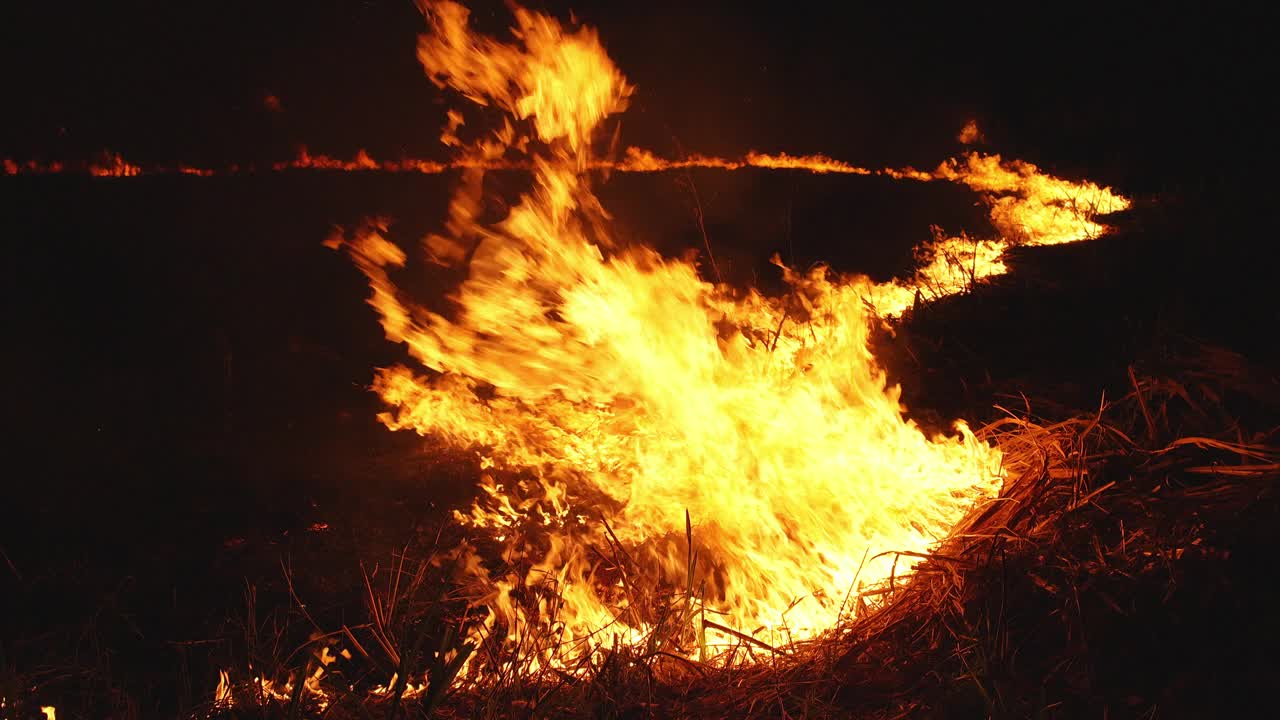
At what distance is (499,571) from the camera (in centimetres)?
312

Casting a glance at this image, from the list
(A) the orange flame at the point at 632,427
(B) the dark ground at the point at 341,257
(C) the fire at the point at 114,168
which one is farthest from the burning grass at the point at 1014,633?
(C) the fire at the point at 114,168

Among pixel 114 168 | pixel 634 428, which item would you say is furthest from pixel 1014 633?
pixel 114 168

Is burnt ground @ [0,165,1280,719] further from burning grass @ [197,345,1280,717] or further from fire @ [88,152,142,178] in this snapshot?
fire @ [88,152,142,178]

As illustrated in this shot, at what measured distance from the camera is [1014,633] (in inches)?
A: 83.8

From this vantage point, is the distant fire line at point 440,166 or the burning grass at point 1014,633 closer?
the burning grass at point 1014,633

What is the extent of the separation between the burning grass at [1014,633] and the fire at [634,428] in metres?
0.12

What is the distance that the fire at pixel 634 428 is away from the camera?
9.37 ft

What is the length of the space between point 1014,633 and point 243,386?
4122 millimetres

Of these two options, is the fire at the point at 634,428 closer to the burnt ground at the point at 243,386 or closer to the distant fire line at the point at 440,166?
the burnt ground at the point at 243,386

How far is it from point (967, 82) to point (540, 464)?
832 centimetres

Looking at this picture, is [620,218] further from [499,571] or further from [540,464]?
[499,571]

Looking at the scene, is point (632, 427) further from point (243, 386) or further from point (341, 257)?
point (341, 257)

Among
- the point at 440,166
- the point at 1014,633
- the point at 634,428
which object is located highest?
the point at 440,166

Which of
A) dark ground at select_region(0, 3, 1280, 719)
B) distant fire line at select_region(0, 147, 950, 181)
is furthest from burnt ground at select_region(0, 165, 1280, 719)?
distant fire line at select_region(0, 147, 950, 181)
